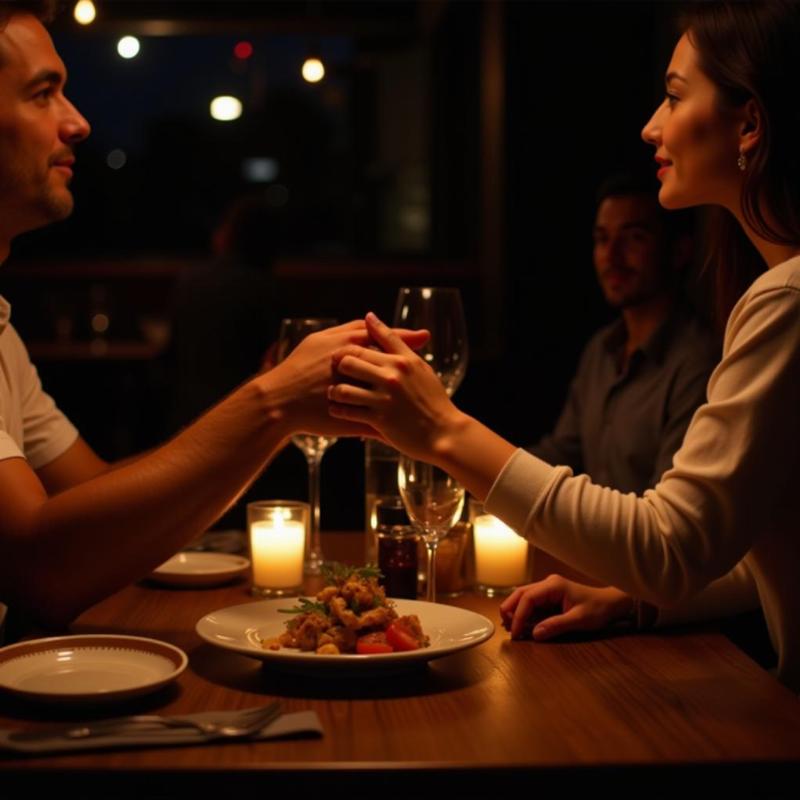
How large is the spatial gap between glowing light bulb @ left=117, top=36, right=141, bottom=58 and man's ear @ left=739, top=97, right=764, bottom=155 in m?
1.21

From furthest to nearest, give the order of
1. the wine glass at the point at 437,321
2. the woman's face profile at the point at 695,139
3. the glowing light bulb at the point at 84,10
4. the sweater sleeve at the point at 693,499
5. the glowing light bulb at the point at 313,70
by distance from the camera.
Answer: the glowing light bulb at the point at 313,70 → the glowing light bulb at the point at 84,10 → the wine glass at the point at 437,321 → the woman's face profile at the point at 695,139 → the sweater sleeve at the point at 693,499

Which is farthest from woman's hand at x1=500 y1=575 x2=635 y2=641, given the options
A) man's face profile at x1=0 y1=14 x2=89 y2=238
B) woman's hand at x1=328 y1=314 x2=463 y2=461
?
man's face profile at x1=0 y1=14 x2=89 y2=238

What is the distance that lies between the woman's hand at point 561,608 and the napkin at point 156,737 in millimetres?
456

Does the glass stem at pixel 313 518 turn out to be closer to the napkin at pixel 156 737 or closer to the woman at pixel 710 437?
the woman at pixel 710 437

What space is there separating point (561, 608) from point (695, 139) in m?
0.67

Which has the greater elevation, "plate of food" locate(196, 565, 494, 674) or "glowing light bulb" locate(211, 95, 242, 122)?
"glowing light bulb" locate(211, 95, 242, 122)

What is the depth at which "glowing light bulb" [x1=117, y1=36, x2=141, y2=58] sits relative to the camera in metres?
2.20

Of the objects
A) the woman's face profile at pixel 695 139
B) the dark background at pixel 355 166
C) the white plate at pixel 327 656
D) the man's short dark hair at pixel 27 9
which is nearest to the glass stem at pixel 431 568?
the white plate at pixel 327 656

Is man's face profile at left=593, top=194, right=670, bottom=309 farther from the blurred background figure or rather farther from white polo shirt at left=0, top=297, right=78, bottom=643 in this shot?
the blurred background figure

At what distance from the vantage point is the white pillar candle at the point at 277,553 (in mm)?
1708

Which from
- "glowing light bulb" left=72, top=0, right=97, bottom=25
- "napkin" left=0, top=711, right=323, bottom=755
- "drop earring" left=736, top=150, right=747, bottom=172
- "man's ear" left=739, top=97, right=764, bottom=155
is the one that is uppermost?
"glowing light bulb" left=72, top=0, right=97, bottom=25

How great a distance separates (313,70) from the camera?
2459 mm

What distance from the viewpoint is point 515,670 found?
4.43 feet

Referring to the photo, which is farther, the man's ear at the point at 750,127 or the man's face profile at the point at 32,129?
the man's face profile at the point at 32,129
